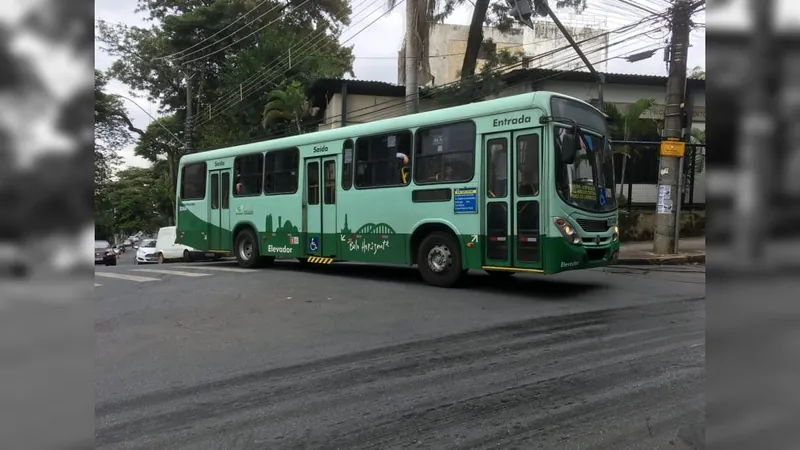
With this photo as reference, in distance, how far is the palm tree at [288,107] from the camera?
21.2 m

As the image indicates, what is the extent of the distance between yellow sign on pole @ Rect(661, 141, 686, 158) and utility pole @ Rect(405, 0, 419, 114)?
695 cm

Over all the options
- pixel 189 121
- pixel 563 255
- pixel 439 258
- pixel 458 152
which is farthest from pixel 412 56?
pixel 189 121

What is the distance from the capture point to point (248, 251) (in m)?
12.7

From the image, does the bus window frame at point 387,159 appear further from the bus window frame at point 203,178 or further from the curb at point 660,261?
the curb at point 660,261

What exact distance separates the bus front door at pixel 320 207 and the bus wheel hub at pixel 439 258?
2.35 meters

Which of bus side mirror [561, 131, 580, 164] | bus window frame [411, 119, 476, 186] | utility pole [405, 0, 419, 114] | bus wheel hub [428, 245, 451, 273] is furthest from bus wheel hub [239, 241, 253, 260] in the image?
bus side mirror [561, 131, 580, 164]

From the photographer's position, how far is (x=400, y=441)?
10.5 ft

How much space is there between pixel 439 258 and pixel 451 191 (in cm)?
115

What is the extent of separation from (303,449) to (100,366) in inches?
109

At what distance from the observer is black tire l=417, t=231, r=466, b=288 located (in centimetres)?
877

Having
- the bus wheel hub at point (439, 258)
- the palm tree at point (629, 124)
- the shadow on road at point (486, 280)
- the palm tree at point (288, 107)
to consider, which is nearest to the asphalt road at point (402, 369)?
the shadow on road at point (486, 280)

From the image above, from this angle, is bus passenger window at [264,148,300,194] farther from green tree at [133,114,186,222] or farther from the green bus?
green tree at [133,114,186,222]

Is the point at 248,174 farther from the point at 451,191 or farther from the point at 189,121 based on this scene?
the point at 189,121

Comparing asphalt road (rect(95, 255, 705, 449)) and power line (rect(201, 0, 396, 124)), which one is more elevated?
power line (rect(201, 0, 396, 124))
